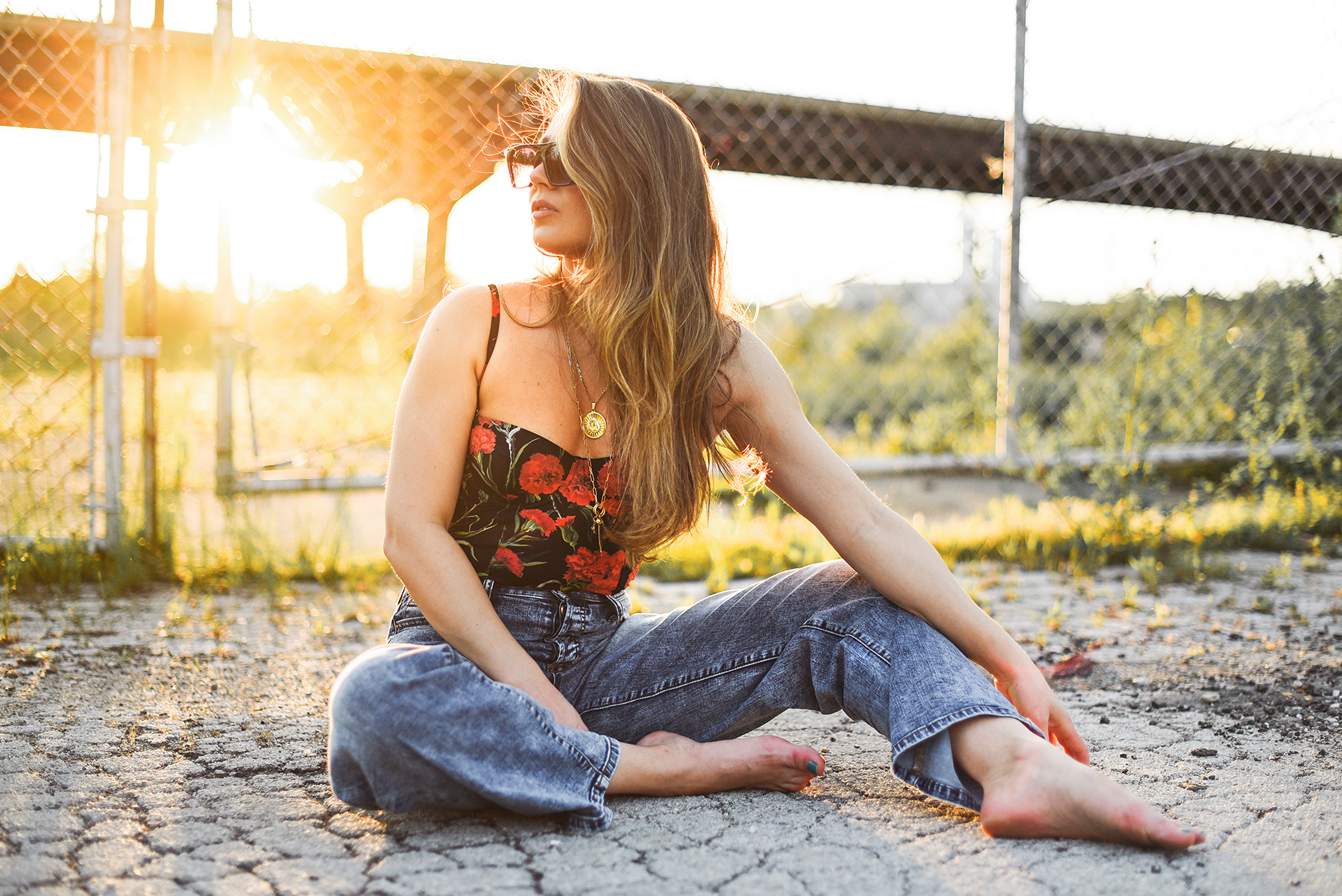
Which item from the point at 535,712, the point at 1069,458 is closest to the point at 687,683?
the point at 535,712

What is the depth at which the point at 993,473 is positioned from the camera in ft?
15.3

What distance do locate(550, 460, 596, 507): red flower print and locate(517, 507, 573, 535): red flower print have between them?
0.05 meters

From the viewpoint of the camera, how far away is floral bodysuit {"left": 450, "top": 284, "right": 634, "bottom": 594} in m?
1.61

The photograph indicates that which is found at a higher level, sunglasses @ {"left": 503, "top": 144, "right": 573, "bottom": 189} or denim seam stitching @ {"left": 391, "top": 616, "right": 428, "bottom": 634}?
sunglasses @ {"left": 503, "top": 144, "right": 573, "bottom": 189}

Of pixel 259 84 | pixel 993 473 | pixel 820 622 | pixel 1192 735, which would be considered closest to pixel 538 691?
pixel 820 622

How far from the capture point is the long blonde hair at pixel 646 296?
63.6 inches

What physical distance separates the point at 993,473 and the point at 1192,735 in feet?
9.03

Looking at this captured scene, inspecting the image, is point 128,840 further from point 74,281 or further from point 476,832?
point 74,281

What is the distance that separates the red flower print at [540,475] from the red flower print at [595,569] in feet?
0.42

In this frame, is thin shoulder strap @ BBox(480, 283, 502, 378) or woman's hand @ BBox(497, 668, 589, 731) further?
thin shoulder strap @ BBox(480, 283, 502, 378)

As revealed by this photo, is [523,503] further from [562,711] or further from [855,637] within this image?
[855,637]

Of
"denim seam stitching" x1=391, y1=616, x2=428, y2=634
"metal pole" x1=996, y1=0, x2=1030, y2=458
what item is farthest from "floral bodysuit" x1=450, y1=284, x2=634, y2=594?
"metal pole" x1=996, y1=0, x2=1030, y2=458

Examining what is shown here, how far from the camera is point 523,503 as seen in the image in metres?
1.63

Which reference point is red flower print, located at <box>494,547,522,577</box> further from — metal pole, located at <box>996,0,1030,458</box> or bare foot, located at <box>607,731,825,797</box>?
metal pole, located at <box>996,0,1030,458</box>
